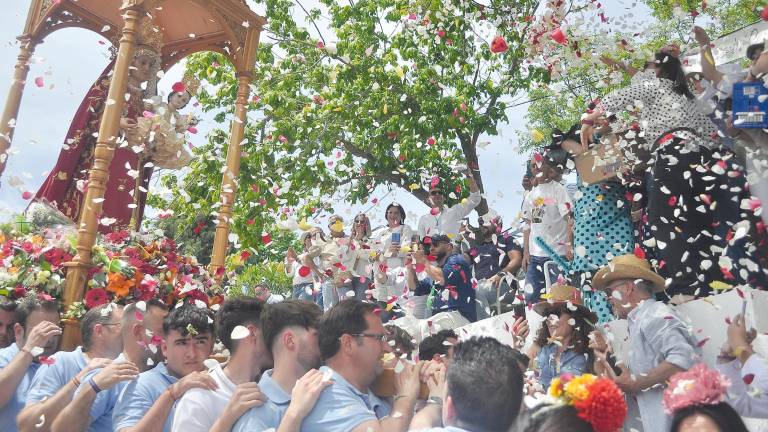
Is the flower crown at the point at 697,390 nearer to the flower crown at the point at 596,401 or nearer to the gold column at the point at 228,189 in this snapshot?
the flower crown at the point at 596,401

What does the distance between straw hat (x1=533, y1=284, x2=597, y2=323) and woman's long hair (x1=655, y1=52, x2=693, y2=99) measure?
1899 mm

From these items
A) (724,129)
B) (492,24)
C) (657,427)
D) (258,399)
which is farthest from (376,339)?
(492,24)

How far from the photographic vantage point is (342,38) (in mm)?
16391

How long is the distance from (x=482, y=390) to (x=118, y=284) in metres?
4.24

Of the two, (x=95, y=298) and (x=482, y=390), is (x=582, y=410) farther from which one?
(x=95, y=298)

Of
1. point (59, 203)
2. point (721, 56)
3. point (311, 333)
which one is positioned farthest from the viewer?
point (721, 56)

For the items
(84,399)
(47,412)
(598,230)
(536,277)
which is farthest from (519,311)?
(47,412)

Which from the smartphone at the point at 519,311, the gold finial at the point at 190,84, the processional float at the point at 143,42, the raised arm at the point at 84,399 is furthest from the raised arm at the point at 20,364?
the gold finial at the point at 190,84

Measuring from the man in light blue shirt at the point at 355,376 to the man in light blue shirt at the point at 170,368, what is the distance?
3.30 ft

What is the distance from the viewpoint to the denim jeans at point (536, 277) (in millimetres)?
7145

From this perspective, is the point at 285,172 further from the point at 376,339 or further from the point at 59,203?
the point at 376,339

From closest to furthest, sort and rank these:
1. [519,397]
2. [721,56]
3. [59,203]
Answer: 1. [519,397]
2. [59,203]
3. [721,56]

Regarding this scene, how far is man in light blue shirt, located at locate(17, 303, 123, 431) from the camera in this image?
176 inches

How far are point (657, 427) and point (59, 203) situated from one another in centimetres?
633
